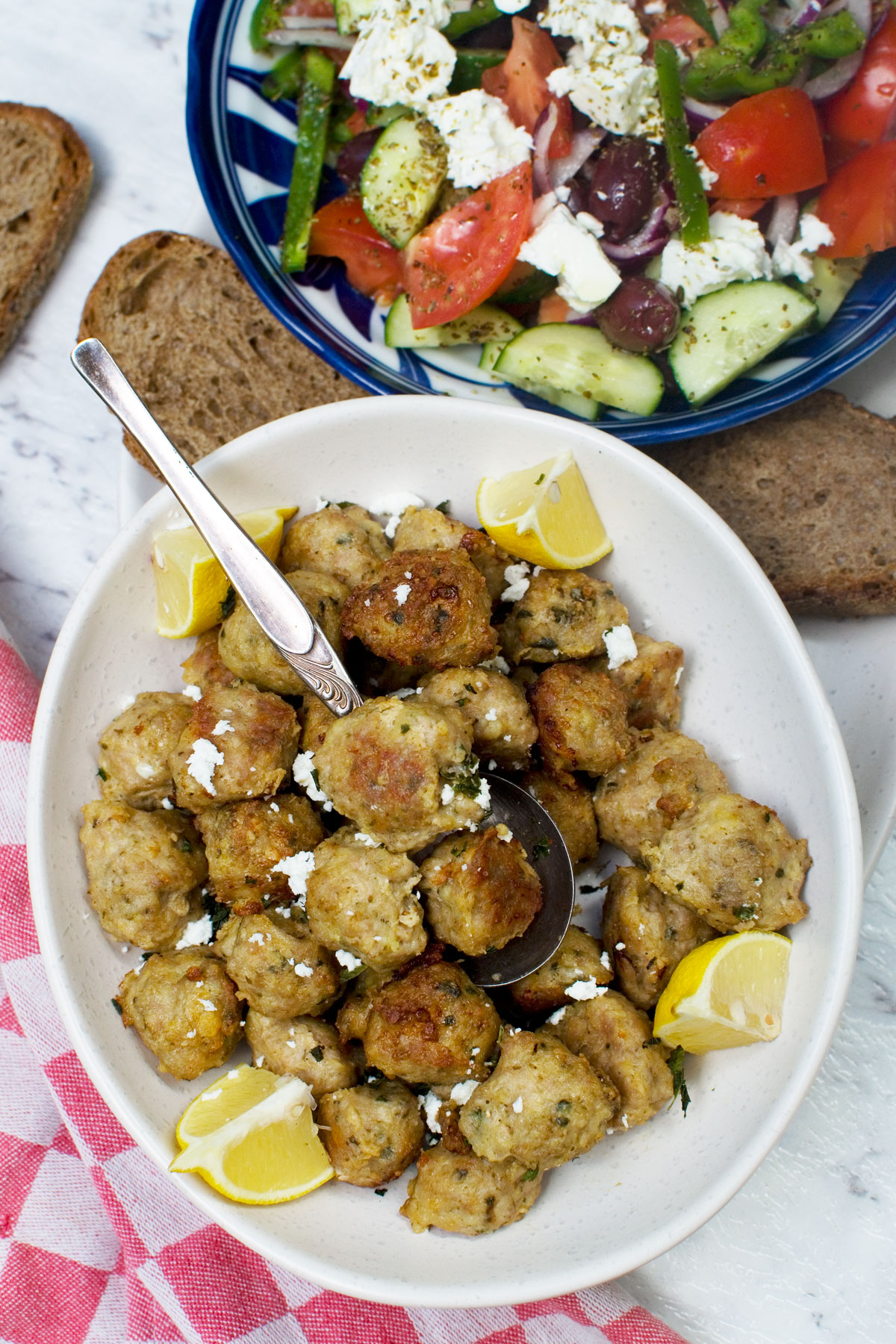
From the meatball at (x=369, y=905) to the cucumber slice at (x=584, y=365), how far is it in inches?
52.6

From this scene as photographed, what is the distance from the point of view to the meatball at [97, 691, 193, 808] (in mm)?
2371

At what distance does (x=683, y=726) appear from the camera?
2.61 metres

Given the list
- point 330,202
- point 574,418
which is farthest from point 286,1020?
point 330,202

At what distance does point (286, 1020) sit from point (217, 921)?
0.28m

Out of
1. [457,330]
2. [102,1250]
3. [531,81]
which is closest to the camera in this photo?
[531,81]

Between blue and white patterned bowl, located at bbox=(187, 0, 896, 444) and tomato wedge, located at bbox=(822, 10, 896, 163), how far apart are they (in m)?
→ 0.32

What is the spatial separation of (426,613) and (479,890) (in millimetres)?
577

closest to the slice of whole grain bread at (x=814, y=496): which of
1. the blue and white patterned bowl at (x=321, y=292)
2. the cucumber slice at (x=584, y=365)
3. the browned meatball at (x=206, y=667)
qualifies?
the blue and white patterned bowl at (x=321, y=292)

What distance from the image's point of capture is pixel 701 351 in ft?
8.98

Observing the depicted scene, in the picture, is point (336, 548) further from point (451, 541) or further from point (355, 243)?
point (355, 243)

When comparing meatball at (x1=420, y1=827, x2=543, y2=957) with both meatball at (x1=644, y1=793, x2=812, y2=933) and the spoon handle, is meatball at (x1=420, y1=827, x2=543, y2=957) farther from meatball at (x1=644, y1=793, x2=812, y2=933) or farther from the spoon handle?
the spoon handle

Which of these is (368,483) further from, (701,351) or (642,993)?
(642,993)

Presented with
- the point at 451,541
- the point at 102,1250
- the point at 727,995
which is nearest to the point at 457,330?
the point at 451,541

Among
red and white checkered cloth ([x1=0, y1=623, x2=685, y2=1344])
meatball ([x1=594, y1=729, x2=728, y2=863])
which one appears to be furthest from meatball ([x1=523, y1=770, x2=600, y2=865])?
red and white checkered cloth ([x1=0, y1=623, x2=685, y2=1344])
